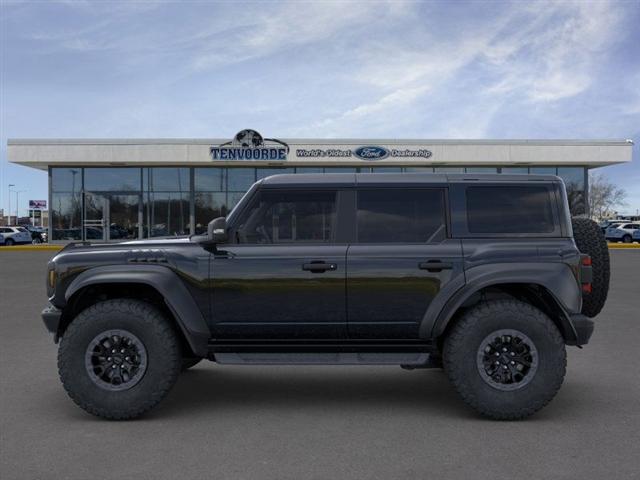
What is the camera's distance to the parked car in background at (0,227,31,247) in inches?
1638

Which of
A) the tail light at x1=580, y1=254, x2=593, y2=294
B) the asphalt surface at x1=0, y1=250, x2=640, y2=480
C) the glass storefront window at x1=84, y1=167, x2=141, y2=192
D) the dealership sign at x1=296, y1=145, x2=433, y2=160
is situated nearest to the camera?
the asphalt surface at x1=0, y1=250, x2=640, y2=480

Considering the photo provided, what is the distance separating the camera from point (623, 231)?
43094 mm

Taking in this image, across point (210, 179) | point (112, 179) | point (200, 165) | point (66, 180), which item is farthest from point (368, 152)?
point (66, 180)

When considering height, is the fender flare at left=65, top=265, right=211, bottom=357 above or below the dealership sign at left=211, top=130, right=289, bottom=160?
below

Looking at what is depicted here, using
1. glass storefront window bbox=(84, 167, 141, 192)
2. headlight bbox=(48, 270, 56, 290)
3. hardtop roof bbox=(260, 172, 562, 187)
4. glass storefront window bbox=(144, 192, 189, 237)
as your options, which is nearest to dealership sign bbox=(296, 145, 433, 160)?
glass storefront window bbox=(144, 192, 189, 237)

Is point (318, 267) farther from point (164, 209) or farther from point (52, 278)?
point (164, 209)

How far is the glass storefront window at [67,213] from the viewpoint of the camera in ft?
126

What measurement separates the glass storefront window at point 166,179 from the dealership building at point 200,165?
0.06 m

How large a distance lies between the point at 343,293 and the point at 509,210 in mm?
1556

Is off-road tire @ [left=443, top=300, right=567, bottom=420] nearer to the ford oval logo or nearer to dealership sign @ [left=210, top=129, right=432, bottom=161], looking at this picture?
dealership sign @ [left=210, top=129, right=432, bottom=161]

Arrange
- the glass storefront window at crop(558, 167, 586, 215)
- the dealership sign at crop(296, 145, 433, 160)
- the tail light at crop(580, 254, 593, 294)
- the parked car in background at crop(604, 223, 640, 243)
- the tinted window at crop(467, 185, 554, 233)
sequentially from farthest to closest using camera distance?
the parked car in background at crop(604, 223, 640, 243) < the glass storefront window at crop(558, 167, 586, 215) < the dealership sign at crop(296, 145, 433, 160) < the tinted window at crop(467, 185, 554, 233) < the tail light at crop(580, 254, 593, 294)

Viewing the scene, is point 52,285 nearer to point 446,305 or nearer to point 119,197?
point 446,305

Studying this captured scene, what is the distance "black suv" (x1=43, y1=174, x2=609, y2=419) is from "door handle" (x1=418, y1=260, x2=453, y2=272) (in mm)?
11

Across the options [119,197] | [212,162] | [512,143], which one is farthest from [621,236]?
[119,197]
